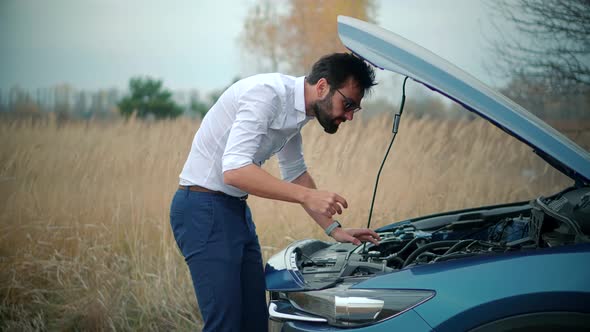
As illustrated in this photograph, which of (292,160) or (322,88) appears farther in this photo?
(292,160)

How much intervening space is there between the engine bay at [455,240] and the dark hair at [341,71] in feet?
2.33

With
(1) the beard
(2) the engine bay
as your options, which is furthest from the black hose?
(1) the beard

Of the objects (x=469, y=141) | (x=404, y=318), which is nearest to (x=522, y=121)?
(x=404, y=318)

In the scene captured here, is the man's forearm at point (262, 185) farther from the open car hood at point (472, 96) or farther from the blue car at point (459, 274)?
the open car hood at point (472, 96)

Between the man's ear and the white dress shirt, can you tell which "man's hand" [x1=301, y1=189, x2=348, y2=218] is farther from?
the man's ear

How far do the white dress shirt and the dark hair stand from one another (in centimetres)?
11

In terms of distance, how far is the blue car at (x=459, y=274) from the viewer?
2105 millimetres

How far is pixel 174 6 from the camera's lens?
708 centimetres

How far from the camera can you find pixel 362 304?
2291 mm

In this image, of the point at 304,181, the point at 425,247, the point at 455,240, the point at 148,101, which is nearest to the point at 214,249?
the point at 304,181

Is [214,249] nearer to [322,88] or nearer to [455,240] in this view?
[322,88]

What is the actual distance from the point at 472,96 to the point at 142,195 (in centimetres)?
380

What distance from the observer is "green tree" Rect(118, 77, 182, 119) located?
6.72m

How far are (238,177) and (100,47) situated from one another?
4979 millimetres
